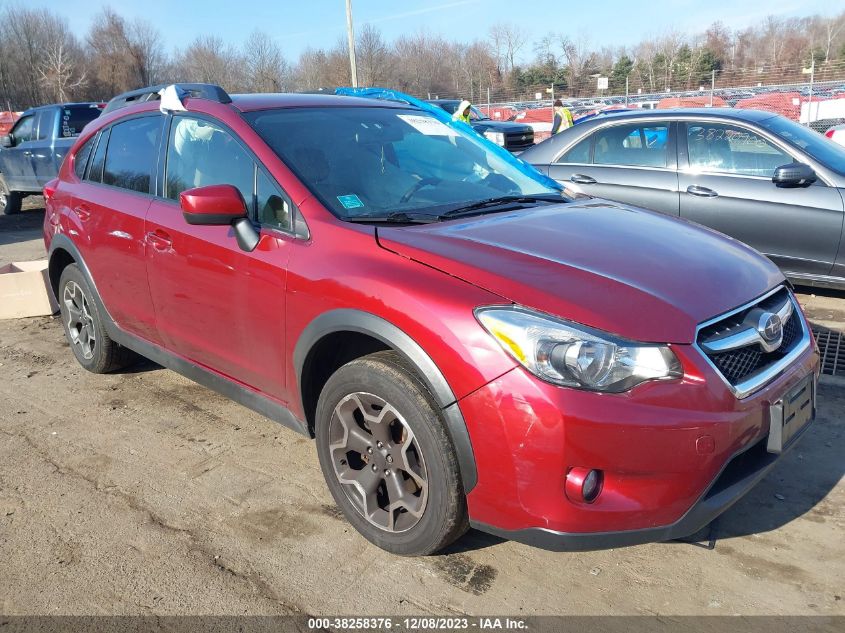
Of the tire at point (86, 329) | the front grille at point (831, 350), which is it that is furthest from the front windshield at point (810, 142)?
the tire at point (86, 329)

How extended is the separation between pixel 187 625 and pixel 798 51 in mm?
70864

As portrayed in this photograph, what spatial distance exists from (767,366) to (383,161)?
190 centimetres

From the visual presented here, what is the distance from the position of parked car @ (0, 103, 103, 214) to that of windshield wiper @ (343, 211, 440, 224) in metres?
11.5

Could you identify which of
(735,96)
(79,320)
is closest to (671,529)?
(79,320)

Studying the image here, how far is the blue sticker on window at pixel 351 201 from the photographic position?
312 centimetres

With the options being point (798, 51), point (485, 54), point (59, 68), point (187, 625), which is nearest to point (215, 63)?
point (59, 68)

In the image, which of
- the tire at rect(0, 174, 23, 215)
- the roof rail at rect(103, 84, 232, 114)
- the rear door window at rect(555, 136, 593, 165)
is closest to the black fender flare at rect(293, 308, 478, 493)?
the roof rail at rect(103, 84, 232, 114)

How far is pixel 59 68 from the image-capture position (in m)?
48.0

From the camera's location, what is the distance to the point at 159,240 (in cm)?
375

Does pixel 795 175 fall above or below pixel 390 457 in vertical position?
above

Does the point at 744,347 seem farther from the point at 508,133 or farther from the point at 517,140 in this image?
the point at 517,140

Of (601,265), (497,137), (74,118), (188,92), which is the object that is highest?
(74,118)

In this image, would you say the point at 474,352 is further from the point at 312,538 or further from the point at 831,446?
the point at 831,446

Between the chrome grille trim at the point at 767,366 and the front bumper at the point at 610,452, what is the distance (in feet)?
0.12
